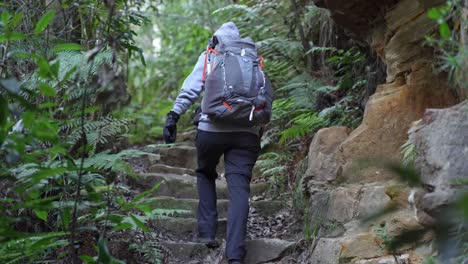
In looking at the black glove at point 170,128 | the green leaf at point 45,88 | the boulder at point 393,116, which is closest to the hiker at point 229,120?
the black glove at point 170,128

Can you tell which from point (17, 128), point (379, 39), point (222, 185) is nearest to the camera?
point (17, 128)

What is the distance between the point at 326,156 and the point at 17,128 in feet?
12.3

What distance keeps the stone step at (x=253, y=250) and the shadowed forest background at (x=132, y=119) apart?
157 millimetres

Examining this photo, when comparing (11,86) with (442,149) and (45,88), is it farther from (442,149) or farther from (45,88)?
(442,149)

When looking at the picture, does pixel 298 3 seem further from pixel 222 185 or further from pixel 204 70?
pixel 204 70

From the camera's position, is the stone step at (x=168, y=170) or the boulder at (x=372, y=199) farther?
the stone step at (x=168, y=170)

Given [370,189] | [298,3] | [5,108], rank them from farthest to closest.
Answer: [298,3] → [370,189] → [5,108]

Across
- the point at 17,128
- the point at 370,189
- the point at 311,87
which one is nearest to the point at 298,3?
the point at 311,87

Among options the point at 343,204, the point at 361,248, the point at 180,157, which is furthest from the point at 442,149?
the point at 180,157

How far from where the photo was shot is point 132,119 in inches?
304

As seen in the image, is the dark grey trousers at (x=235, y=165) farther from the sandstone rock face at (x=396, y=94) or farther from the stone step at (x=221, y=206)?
the stone step at (x=221, y=206)

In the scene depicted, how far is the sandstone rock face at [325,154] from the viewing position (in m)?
6.39

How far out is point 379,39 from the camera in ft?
21.3

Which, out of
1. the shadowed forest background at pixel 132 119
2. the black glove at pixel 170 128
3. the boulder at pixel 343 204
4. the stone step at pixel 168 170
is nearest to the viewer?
the shadowed forest background at pixel 132 119
